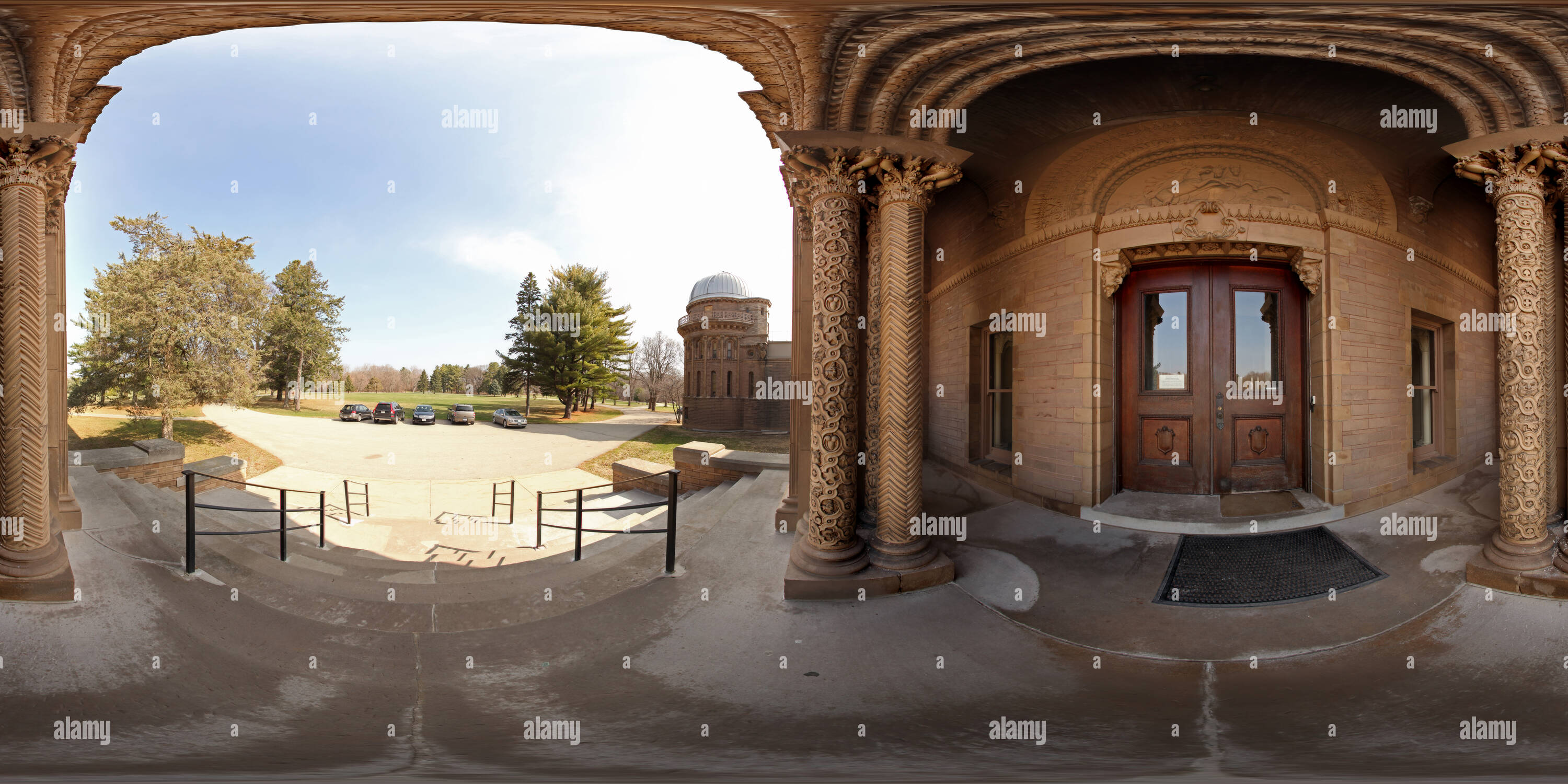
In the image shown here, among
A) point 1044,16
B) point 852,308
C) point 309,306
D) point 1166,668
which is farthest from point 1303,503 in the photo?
point 309,306

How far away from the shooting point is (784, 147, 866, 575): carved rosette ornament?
333cm

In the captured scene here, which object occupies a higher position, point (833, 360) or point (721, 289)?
point (721, 289)

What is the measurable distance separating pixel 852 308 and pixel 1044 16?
1.83m

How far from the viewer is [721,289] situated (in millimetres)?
20312

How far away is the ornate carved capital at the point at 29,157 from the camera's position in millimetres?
3197

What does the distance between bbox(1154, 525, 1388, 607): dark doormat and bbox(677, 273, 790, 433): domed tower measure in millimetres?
15522

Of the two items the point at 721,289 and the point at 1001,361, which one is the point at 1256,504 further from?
the point at 721,289

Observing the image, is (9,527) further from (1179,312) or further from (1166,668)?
(1179,312)

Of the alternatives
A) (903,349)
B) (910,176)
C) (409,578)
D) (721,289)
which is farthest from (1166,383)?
(721,289)

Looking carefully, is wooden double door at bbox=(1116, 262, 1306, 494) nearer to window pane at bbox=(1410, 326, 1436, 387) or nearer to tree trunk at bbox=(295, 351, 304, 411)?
window pane at bbox=(1410, 326, 1436, 387)

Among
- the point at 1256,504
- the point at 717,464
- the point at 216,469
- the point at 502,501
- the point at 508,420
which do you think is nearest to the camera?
the point at 1256,504

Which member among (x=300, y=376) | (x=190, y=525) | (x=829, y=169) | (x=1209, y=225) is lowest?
(x=190, y=525)

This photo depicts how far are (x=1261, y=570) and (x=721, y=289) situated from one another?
61.8 ft

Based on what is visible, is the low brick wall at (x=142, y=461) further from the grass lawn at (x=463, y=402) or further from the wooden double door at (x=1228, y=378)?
the wooden double door at (x=1228, y=378)
